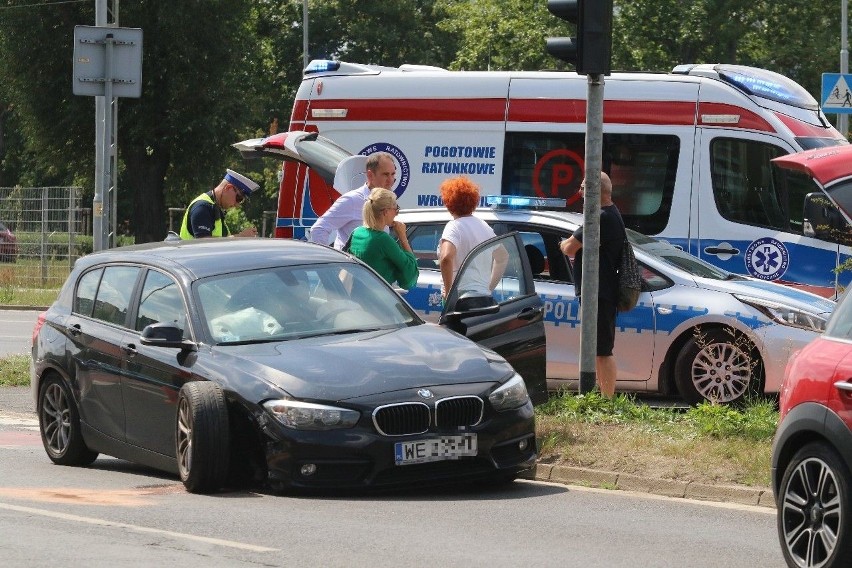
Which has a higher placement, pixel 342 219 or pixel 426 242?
pixel 342 219

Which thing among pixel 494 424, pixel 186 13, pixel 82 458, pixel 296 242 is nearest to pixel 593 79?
pixel 296 242

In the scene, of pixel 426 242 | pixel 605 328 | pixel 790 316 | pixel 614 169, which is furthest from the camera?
pixel 614 169

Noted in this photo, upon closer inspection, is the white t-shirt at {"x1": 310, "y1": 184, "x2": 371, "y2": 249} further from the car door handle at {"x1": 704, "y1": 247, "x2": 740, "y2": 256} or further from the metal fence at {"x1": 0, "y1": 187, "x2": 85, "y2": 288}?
the metal fence at {"x1": 0, "y1": 187, "x2": 85, "y2": 288}

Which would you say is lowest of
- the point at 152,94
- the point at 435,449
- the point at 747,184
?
the point at 435,449

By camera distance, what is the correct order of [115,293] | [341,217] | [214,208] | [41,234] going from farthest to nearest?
[41,234] → [214,208] → [341,217] → [115,293]

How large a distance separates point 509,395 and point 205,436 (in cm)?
164

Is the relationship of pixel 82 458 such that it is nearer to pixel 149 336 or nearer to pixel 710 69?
pixel 149 336

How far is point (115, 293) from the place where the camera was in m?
10.4

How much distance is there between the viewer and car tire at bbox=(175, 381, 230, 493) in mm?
8664

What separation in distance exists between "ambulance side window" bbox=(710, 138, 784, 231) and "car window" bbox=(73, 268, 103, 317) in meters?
6.73

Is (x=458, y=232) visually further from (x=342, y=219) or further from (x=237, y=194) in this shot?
(x=237, y=194)

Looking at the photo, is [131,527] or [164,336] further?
[164,336]

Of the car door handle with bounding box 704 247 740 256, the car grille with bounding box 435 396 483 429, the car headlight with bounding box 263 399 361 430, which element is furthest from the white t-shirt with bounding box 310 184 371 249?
the car door handle with bounding box 704 247 740 256

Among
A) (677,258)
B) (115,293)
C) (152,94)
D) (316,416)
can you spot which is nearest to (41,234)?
(152,94)
